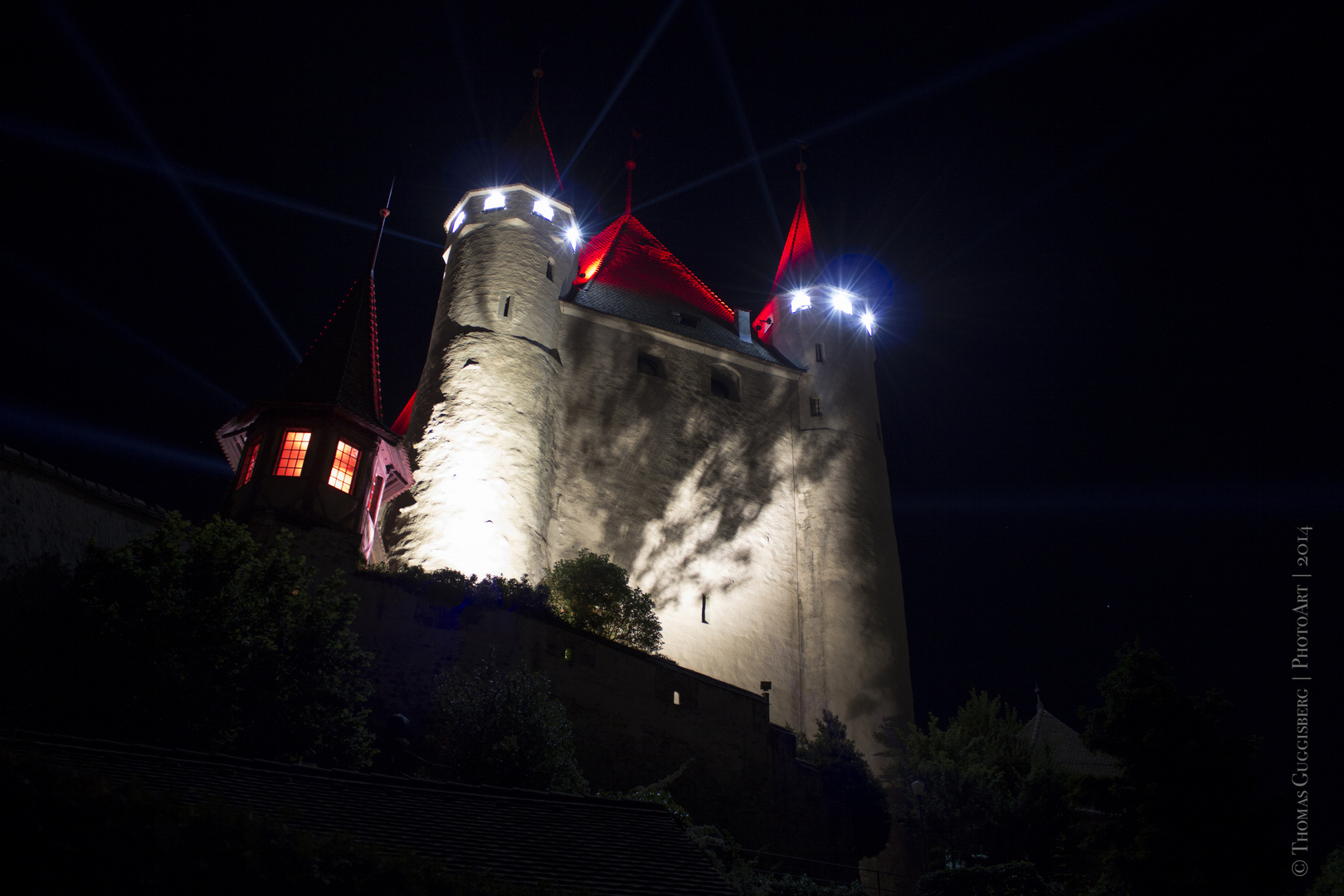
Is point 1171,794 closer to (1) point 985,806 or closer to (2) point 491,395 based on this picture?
(1) point 985,806

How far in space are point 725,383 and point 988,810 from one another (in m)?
15.2

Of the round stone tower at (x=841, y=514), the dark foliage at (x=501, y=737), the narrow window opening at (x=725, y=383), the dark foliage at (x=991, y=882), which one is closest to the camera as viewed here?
the dark foliage at (x=501, y=737)

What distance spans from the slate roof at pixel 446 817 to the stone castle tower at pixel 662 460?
37.1ft

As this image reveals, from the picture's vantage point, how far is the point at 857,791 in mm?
17047

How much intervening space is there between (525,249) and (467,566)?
10.1 metres

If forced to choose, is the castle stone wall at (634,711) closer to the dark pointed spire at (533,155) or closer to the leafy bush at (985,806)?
the leafy bush at (985,806)

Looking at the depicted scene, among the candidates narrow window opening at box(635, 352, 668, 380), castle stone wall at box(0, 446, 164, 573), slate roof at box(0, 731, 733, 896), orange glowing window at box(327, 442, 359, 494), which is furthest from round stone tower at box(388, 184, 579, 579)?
slate roof at box(0, 731, 733, 896)

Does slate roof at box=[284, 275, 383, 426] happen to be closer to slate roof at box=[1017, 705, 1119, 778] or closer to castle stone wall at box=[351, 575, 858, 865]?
castle stone wall at box=[351, 575, 858, 865]

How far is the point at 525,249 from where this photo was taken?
2541 cm

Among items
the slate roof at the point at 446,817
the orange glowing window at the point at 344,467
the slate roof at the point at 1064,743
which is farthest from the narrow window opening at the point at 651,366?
the slate roof at the point at 446,817

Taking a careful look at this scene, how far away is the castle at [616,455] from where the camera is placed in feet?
61.4

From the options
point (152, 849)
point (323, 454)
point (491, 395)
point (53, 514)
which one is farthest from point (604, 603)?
point (152, 849)

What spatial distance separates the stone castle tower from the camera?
21406 millimetres

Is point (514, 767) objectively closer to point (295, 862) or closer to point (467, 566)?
point (295, 862)
